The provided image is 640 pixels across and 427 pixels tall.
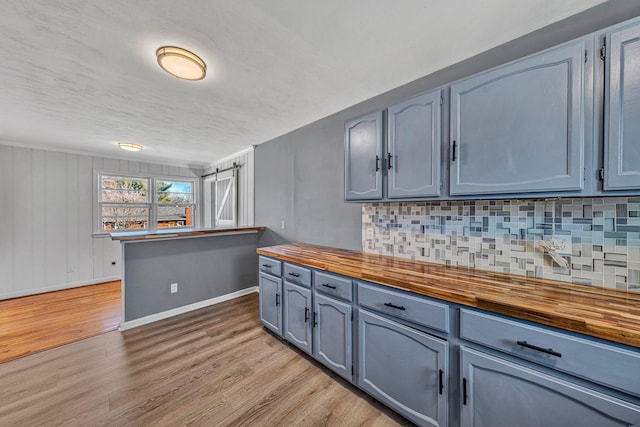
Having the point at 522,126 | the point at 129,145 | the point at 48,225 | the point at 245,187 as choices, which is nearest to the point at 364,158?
the point at 522,126

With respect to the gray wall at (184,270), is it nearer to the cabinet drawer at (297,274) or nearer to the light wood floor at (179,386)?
the light wood floor at (179,386)

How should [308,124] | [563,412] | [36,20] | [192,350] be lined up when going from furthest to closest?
[308,124] < [192,350] < [36,20] < [563,412]

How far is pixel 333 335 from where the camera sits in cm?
179

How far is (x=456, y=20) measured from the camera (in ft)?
4.56

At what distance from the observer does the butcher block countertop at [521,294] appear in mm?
877

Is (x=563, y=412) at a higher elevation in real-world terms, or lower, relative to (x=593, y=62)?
lower

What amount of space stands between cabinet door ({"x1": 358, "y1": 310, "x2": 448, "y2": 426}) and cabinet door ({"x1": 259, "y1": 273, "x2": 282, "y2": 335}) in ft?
3.13

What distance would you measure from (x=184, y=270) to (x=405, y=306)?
2.86m

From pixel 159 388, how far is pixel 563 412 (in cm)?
241

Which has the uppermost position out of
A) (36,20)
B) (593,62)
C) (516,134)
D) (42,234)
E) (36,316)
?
(36,20)

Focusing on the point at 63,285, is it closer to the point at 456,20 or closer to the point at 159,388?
the point at 159,388

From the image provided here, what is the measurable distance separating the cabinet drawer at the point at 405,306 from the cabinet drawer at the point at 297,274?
0.53m

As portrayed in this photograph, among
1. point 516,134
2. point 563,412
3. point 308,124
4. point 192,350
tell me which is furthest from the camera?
point 308,124

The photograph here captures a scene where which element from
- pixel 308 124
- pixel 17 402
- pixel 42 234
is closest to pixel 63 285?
pixel 42 234
